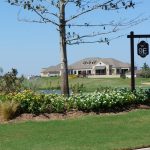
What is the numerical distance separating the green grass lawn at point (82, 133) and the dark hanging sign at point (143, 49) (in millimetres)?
4947

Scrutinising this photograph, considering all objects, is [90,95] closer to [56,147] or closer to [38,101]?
[38,101]

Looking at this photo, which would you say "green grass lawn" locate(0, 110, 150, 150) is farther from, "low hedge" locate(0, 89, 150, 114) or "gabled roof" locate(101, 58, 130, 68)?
"gabled roof" locate(101, 58, 130, 68)

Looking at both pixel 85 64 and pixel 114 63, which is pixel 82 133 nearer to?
pixel 114 63

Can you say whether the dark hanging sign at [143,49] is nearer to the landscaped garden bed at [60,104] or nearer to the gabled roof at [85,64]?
the landscaped garden bed at [60,104]

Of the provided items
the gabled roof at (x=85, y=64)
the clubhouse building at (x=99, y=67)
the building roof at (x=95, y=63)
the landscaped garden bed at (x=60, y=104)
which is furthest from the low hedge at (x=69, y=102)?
the gabled roof at (x=85, y=64)

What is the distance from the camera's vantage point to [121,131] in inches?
514

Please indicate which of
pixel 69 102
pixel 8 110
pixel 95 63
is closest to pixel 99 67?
pixel 95 63

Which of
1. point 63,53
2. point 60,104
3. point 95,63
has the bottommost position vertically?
point 60,104

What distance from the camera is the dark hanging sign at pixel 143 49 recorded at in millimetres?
20250

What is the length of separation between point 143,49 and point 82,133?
8.25 m

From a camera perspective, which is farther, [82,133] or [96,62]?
[96,62]

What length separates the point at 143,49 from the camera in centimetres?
2030

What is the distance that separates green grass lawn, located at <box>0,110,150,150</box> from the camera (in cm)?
1120

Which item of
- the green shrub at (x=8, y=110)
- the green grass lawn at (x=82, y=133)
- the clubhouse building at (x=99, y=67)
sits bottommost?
the green grass lawn at (x=82, y=133)
